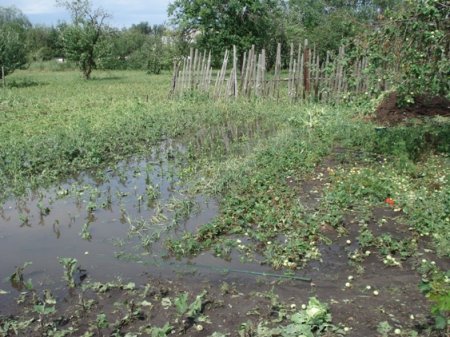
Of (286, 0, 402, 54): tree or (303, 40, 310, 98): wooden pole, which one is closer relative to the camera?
(303, 40, 310, 98): wooden pole

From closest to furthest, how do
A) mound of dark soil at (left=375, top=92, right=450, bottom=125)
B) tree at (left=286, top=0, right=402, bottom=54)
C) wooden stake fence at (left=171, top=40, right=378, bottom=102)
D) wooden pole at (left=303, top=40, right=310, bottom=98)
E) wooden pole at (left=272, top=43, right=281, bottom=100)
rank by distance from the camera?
mound of dark soil at (left=375, top=92, right=450, bottom=125) → wooden stake fence at (left=171, top=40, right=378, bottom=102) → wooden pole at (left=303, top=40, right=310, bottom=98) → wooden pole at (left=272, top=43, right=281, bottom=100) → tree at (left=286, top=0, right=402, bottom=54)

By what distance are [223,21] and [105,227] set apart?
61.8 feet

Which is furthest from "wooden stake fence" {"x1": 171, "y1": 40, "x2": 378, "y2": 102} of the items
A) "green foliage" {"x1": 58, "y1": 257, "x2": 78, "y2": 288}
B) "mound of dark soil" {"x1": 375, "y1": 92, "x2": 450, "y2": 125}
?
"green foliage" {"x1": 58, "y1": 257, "x2": 78, "y2": 288}

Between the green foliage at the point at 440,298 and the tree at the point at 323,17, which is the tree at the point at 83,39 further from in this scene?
the green foliage at the point at 440,298

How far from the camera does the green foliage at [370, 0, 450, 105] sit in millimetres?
5809

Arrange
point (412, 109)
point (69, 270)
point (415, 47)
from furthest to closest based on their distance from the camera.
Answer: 1. point (412, 109)
2. point (415, 47)
3. point (69, 270)

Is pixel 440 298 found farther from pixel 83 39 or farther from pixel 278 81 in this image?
pixel 83 39

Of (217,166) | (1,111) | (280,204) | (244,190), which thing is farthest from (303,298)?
(1,111)

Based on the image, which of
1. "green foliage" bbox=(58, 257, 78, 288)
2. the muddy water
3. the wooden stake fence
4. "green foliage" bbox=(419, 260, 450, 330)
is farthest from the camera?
the wooden stake fence

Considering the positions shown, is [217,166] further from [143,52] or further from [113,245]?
[143,52]

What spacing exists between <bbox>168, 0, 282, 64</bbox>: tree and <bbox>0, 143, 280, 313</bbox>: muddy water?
1610 cm

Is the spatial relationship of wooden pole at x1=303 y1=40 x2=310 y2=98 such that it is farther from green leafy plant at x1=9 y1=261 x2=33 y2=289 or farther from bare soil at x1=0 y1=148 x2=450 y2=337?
green leafy plant at x1=9 y1=261 x2=33 y2=289

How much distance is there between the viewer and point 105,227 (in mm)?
5320

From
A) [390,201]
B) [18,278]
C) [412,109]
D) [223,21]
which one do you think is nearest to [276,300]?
[18,278]
